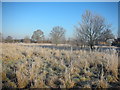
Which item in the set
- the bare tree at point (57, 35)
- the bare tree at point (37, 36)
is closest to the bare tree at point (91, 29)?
the bare tree at point (57, 35)

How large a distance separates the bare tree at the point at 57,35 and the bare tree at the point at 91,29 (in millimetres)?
17777

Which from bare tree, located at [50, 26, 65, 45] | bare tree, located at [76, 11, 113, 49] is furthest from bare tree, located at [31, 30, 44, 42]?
bare tree, located at [76, 11, 113, 49]

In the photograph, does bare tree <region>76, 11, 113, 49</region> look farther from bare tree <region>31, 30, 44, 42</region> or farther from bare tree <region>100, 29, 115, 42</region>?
bare tree <region>31, 30, 44, 42</region>

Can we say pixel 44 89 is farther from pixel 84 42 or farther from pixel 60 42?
pixel 60 42

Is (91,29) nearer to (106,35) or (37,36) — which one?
(106,35)

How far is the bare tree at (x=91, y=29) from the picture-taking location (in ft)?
45.5

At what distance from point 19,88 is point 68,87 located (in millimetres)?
1352

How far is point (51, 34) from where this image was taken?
34.6m

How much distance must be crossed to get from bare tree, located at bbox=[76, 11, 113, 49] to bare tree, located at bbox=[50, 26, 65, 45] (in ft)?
58.3

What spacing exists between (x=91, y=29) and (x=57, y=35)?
65.5 ft

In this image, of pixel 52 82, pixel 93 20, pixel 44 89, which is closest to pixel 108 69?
pixel 52 82

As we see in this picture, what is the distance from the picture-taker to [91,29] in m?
14.3

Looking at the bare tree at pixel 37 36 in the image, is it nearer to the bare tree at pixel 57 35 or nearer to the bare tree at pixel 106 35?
the bare tree at pixel 57 35

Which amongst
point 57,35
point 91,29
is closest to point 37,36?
point 57,35
